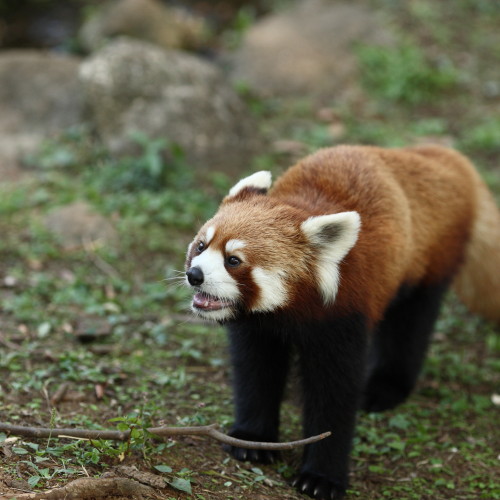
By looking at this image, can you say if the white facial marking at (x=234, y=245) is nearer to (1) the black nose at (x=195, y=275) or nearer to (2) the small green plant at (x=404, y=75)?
(1) the black nose at (x=195, y=275)

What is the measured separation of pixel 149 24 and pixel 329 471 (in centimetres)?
810

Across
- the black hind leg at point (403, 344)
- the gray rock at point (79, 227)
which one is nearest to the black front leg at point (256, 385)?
the black hind leg at point (403, 344)

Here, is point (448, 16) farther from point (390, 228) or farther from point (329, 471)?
point (329, 471)

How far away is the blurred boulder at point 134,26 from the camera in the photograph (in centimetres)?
1037

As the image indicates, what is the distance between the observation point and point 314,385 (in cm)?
396

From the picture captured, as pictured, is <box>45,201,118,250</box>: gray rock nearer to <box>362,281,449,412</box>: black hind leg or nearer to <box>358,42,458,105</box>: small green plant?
<box>362,281,449,412</box>: black hind leg

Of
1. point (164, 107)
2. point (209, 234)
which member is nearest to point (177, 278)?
point (209, 234)

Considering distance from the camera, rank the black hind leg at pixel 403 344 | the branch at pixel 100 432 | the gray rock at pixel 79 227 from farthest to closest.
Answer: the gray rock at pixel 79 227 → the black hind leg at pixel 403 344 → the branch at pixel 100 432

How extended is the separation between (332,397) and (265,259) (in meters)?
0.91

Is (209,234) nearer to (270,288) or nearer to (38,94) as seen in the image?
(270,288)

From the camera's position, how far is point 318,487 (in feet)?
12.9

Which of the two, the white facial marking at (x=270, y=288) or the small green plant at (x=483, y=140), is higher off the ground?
the white facial marking at (x=270, y=288)

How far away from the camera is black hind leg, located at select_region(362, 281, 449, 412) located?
201 inches

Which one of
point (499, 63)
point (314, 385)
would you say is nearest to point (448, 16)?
point (499, 63)
